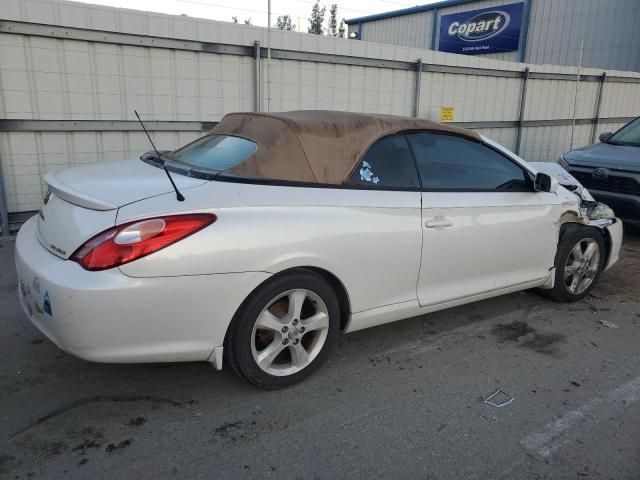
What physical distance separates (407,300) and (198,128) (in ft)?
14.9

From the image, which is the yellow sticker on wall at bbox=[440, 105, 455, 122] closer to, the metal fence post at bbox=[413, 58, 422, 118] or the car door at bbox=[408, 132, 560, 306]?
the metal fence post at bbox=[413, 58, 422, 118]

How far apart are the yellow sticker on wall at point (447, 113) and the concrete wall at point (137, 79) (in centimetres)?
74

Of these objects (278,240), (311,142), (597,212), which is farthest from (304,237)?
(597,212)

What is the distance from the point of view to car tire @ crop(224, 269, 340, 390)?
9.26ft

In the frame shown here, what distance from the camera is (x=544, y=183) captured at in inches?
157

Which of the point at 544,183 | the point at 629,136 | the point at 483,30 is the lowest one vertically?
the point at 544,183

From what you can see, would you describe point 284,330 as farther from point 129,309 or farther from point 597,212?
point 597,212

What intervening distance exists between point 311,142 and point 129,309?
1.42 m

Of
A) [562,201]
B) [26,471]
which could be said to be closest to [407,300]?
[562,201]

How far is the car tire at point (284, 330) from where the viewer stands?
2.82m

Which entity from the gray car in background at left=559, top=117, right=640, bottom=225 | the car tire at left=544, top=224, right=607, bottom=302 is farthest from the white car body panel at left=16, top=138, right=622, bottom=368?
the gray car in background at left=559, top=117, right=640, bottom=225

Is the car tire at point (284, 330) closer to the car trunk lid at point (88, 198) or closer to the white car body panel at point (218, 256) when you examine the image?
the white car body panel at point (218, 256)

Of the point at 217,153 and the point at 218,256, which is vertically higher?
the point at 217,153

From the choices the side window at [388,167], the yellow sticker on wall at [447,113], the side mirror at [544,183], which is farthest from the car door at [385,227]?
the yellow sticker on wall at [447,113]
